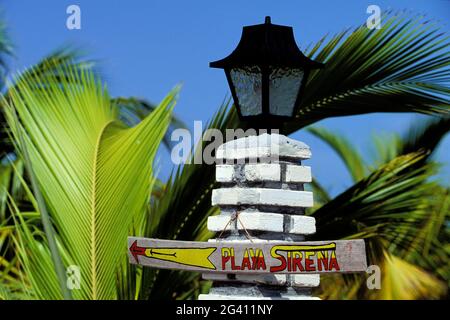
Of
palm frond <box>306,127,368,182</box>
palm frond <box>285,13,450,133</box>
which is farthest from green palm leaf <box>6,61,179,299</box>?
palm frond <box>306,127,368,182</box>

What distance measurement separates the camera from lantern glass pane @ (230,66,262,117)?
660 cm

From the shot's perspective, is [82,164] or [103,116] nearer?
[82,164]

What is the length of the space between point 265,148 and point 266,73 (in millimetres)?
550

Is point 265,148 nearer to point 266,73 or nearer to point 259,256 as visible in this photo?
point 266,73

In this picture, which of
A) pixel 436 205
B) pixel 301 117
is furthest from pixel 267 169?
pixel 436 205

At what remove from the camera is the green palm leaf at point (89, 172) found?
8086 mm

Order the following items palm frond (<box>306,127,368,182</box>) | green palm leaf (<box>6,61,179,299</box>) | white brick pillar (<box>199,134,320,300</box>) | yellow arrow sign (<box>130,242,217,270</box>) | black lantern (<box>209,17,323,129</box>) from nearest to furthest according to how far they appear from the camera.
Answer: yellow arrow sign (<box>130,242,217,270</box>) → white brick pillar (<box>199,134,320,300</box>) → black lantern (<box>209,17,323,129</box>) → green palm leaf (<box>6,61,179,299</box>) → palm frond (<box>306,127,368,182</box>)

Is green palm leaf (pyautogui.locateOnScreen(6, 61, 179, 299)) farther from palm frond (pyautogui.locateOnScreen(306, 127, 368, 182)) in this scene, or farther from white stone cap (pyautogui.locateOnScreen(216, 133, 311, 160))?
palm frond (pyautogui.locateOnScreen(306, 127, 368, 182))

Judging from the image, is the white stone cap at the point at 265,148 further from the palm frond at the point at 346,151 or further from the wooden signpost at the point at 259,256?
the palm frond at the point at 346,151

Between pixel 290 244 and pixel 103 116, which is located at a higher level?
pixel 103 116

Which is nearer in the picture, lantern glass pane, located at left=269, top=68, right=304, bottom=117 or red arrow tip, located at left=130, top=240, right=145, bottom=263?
red arrow tip, located at left=130, top=240, right=145, bottom=263

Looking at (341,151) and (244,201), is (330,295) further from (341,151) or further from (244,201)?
(244,201)

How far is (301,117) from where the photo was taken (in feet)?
27.8
